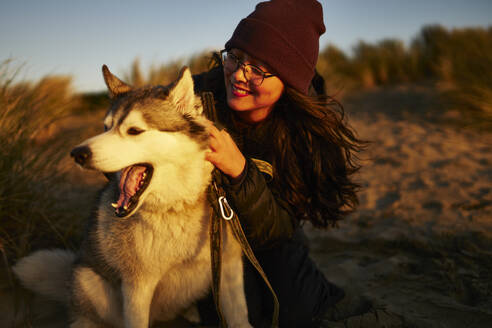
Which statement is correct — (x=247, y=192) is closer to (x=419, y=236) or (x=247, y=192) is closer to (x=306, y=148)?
(x=306, y=148)

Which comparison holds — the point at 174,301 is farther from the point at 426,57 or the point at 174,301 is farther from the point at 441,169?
the point at 426,57

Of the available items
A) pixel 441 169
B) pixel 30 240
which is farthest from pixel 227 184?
pixel 441 169

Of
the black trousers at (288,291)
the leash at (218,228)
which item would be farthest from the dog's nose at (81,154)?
the black trousers at (288,291)

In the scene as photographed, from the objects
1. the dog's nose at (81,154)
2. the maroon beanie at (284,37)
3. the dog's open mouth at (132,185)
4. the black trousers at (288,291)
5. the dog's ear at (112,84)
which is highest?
the maroon beanie at (284,37)

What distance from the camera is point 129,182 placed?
162cm

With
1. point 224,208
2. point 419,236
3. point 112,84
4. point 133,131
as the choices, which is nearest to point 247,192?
point 224,208

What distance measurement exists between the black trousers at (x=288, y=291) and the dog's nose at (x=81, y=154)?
51.3 inches

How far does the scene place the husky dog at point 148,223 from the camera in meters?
1.56

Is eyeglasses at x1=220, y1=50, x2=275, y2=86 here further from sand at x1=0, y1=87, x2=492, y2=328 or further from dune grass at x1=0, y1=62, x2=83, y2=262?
dune grass at x1=0, y1=62, x2=83, y2=262

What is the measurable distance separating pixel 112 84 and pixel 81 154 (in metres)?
0.58

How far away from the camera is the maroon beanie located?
7.00 ft

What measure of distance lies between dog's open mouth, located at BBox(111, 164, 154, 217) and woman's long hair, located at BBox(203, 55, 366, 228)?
3.12 ft

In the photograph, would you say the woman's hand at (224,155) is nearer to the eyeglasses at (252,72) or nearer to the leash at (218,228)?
the leash at (218,228)

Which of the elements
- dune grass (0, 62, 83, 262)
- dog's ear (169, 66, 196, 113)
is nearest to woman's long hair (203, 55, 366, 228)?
dog's ear (169, 66, 196, 113)
